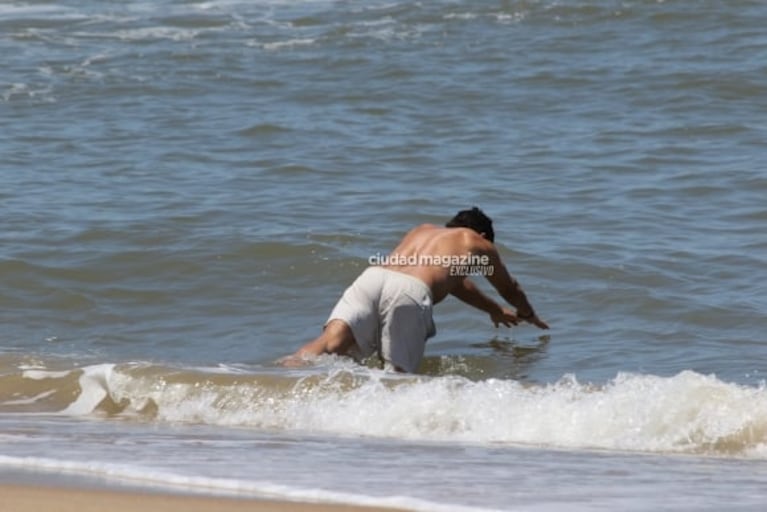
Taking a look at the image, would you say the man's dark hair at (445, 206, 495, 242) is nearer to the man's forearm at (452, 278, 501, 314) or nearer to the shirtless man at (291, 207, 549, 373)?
the shirtless man at (291, 207, 549, 373)

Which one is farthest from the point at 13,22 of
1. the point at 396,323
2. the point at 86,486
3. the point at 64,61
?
the point at 86,486

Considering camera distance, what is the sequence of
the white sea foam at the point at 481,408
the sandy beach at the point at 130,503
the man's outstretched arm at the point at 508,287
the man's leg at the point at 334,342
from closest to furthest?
the sandy beach at the point at 130,503 < the white sea foam at the point at 481,408 < the man's leg at the point at 334,342 < the man's outstretched arm at the point at 508,287

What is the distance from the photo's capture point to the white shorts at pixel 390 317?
8281mm

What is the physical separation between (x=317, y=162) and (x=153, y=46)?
17.3 ft

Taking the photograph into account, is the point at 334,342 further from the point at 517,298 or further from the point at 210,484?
the point at 210,484

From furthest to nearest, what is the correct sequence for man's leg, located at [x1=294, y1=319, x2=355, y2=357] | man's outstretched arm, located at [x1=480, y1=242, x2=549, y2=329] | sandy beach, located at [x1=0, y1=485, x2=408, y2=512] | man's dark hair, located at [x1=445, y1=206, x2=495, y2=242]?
man's dark hair, located at [x1=445, y1=206, x2=495, y2=242]
man's outstretched arm, located at [x1=480, y1=242, x2=549, y2=329]
man's leg, located at [x1=294, y1=319, x2=355, y2=357]
sandy beach, located at [x1=0, y1=485, x2=408, y2=512]

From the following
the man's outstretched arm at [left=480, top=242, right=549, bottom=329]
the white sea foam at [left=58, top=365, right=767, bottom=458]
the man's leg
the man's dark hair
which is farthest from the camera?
the man's dark hair

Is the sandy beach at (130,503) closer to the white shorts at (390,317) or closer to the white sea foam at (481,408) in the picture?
the white sea foam at (481,408)

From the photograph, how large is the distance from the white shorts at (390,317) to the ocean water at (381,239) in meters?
0.21

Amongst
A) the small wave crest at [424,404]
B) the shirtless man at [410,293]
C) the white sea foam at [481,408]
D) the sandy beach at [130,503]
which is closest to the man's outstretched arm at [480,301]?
the shirtless man at [410,293]

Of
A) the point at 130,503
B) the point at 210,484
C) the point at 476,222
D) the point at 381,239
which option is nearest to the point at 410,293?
the point at 476,222

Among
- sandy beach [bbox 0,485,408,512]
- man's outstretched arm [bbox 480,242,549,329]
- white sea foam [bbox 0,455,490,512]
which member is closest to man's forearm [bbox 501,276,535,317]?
man's outstretched arm [bbox 480,242,549,329]

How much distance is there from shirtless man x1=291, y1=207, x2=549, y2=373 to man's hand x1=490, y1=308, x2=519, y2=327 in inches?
0.4

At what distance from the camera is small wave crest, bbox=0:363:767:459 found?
6652 mm
